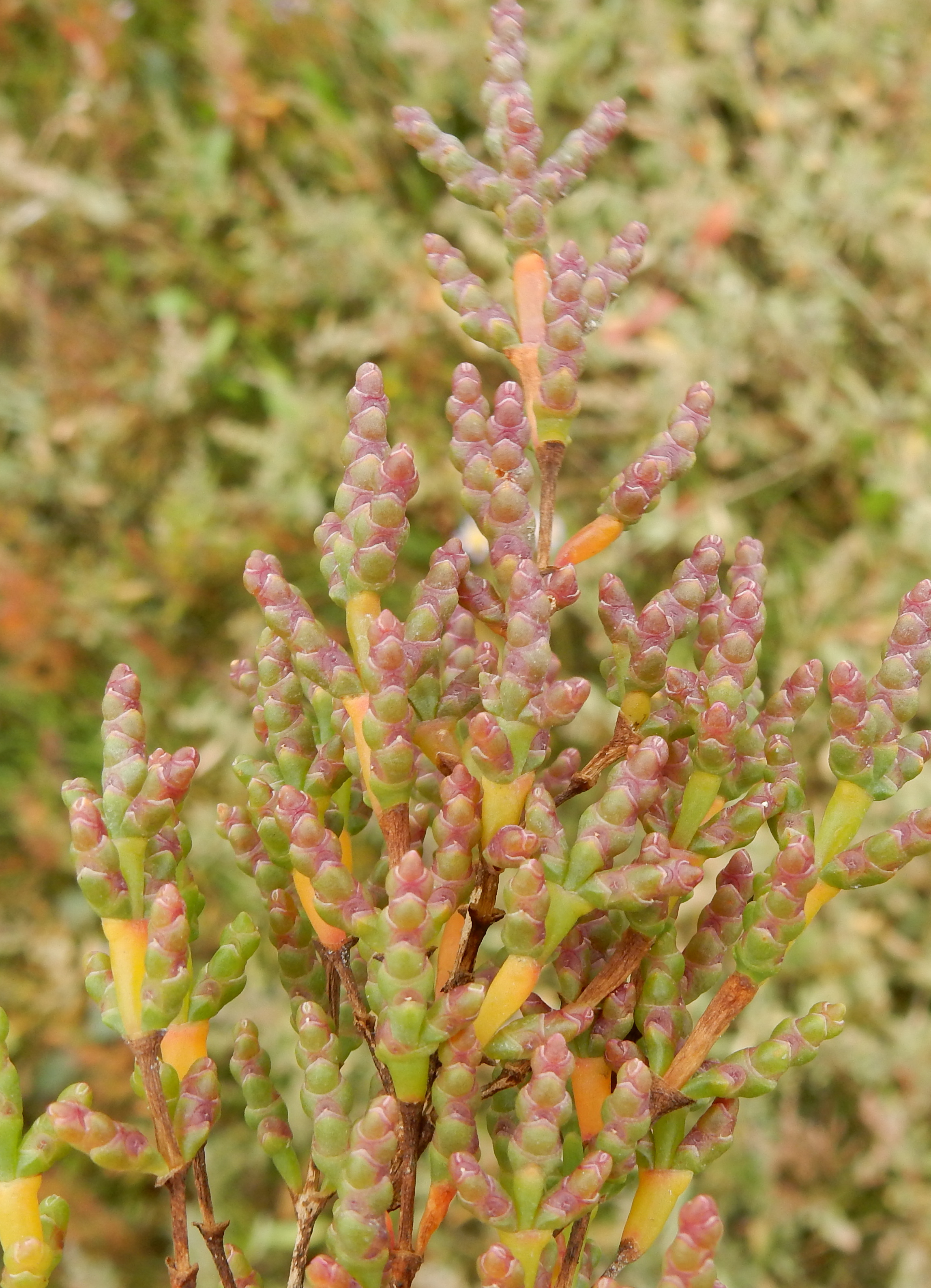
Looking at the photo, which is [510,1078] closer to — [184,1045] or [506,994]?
[506,994]

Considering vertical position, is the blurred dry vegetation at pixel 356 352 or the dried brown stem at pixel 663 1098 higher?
the dried brown stem at pixel 663 1098

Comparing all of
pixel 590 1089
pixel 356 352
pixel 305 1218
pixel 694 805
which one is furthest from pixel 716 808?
pixel 356 352

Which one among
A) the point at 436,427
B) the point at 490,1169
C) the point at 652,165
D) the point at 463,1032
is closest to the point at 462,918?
the point at 463,1032

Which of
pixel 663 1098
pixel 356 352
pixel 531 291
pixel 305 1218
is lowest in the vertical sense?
pixel 356 352

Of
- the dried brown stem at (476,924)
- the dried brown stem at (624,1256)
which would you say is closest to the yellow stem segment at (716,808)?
the dried brown stem at (476,924)

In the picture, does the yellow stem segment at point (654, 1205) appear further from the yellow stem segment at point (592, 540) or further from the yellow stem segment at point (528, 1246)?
the yellow stem segment at point (592, 540)

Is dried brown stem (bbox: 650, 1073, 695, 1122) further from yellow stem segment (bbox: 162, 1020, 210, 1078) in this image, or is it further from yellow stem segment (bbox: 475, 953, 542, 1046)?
yellow stem segment (bbox: 162, 1020, 210, 1078)

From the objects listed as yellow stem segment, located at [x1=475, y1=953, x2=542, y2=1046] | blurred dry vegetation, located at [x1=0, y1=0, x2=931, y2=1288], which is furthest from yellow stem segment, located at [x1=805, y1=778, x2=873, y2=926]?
blurred dry vegetation, located at [x1=0, y1=0, x2=931, y2=1288]

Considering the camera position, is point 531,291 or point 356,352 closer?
point 531,291
